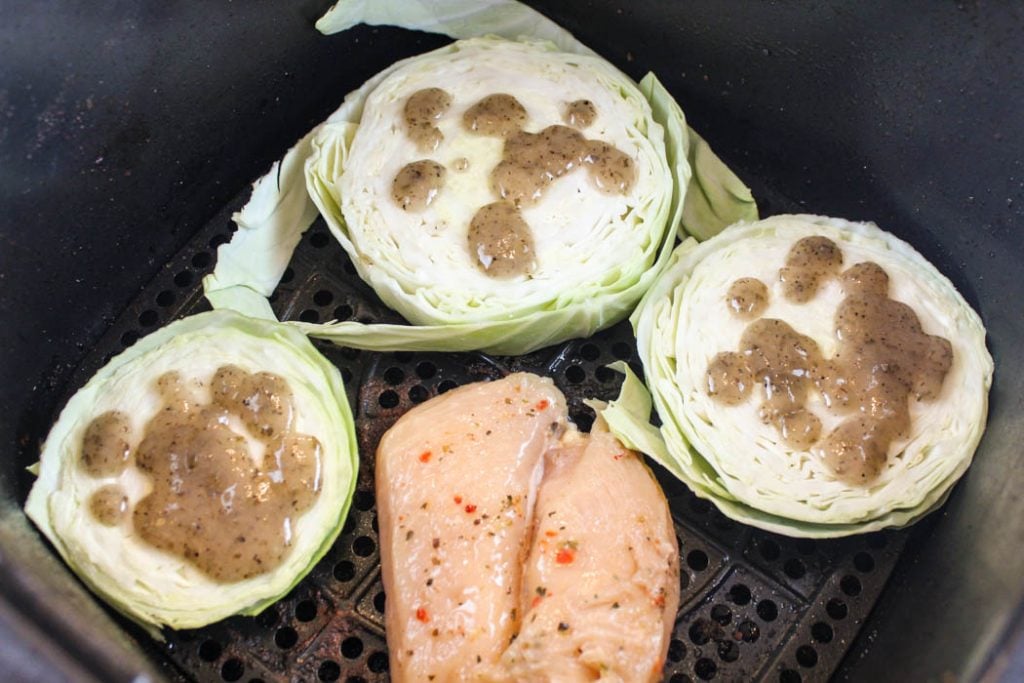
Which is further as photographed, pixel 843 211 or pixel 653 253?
pixel 843 211

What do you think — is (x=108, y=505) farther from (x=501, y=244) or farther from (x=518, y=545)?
(x=501, y=244)

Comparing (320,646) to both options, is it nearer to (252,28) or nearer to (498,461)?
(498,461)

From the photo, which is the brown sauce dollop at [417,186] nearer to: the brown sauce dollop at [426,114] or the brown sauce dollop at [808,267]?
the brown sauce dollop at [426,114]

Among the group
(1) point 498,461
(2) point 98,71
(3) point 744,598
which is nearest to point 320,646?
(1) point 498,461

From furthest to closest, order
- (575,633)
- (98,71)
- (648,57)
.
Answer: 1. (648,57)
2. (98,71)
3. (575,633)

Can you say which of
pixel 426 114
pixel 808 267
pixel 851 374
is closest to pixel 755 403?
pixel 851 374

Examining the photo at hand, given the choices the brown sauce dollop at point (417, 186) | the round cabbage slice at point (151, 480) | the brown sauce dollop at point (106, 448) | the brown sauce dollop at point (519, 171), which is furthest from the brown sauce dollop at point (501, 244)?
the brown sauce dollop at point (106, 448)
